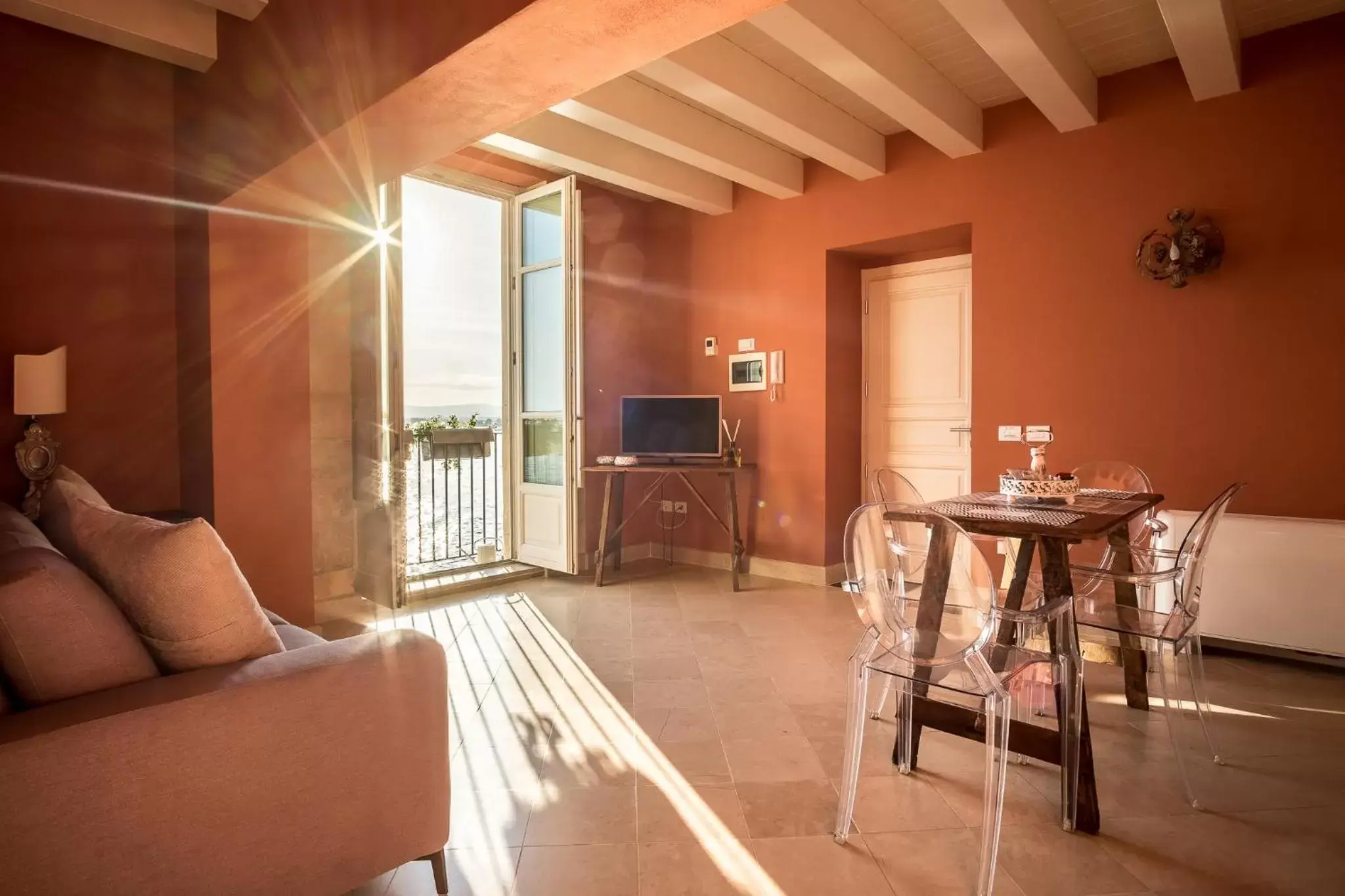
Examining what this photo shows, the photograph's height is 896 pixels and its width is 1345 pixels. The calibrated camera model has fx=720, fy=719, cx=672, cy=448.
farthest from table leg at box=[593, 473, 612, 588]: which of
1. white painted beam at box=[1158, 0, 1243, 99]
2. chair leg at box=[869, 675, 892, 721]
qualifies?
white painted beam at box=[1158, 0, 1243, 99]

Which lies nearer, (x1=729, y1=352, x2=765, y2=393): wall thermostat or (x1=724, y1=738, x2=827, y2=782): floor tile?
(x1=724, y1=738, x2=827, y2=782): floor tile

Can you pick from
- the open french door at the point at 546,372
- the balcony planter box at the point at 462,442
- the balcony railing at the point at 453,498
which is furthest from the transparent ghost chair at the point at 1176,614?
the balcony planter box at the point at 462,442

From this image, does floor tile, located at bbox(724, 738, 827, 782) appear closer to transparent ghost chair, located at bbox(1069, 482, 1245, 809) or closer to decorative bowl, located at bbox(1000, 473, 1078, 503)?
transparent ghost chair, located at bbox(1069, 482, 1245, 809)

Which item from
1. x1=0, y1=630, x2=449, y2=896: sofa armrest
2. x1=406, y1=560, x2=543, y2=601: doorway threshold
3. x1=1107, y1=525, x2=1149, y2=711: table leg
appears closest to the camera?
x1=0, y1=630, x2=449, y2=896: sofa armrest

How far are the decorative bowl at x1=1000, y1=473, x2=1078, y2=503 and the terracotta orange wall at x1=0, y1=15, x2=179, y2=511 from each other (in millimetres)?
3789

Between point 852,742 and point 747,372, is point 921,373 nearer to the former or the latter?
point 747,372

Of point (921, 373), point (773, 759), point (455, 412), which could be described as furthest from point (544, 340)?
point (773, 759)

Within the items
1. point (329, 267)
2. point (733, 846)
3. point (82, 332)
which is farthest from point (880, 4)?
point (82, 332)

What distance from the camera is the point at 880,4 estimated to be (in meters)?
3.21

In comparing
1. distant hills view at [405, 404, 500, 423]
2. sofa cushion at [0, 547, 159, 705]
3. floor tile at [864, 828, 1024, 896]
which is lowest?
floor tile at [864, 828, 1024, 896]

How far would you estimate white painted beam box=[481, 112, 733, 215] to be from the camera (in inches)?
160

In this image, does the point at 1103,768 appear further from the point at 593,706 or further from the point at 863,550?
the point at 593,706

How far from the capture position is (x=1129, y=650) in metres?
2.86

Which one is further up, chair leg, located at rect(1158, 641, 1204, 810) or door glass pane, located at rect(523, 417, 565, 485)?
door glass pane, located at rect(523, 417, 565, 485)
